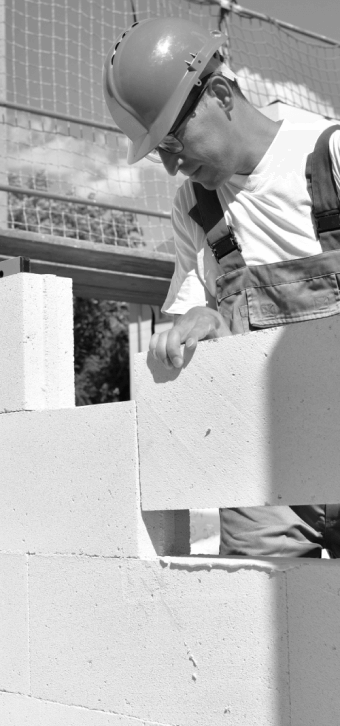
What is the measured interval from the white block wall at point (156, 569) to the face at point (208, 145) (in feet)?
2.12

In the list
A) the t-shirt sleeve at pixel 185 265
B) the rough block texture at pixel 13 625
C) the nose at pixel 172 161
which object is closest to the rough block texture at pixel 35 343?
the t-shirt sleeve at pixel 185 265

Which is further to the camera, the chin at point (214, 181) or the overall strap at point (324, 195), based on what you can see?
the chin at point (214, 181)

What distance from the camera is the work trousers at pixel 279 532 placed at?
310 centimetres

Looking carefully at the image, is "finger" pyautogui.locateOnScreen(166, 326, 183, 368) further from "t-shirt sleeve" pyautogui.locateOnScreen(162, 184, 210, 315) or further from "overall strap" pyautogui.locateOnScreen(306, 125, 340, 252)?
"overall strap" pyautogui.locateOnScreen(306, 125, 340, 252)

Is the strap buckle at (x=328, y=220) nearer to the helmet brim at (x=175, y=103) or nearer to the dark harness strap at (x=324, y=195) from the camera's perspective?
the dark harness strap at (x=324, y=195)

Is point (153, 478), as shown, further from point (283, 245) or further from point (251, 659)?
point (283, 245)

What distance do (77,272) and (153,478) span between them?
4.07 meters

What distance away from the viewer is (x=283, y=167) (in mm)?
2939

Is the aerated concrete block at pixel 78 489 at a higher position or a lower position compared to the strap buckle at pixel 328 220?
lower

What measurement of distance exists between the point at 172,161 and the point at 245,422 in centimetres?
93

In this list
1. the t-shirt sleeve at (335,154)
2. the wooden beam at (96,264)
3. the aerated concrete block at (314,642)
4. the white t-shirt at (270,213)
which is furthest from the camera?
the wooden beam at (96,264)

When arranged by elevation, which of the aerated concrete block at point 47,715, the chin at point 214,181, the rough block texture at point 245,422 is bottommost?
the aerated concrete block at point 47,715

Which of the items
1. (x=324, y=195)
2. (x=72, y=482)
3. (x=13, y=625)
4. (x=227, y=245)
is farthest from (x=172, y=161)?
(x=13, y=625)

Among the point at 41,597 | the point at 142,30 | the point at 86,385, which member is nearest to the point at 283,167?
the point at 142,30
